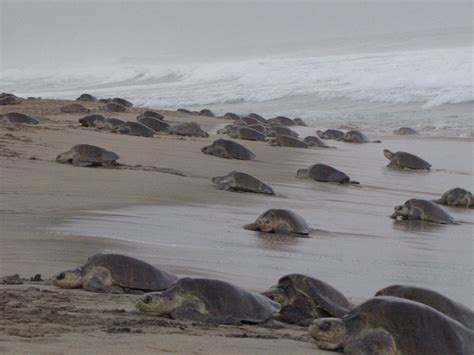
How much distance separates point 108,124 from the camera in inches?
530

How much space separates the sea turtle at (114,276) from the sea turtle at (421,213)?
382 cm

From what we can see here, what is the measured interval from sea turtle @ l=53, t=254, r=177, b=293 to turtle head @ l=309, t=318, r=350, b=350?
1.16 meters

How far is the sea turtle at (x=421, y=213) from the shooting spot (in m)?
7.73

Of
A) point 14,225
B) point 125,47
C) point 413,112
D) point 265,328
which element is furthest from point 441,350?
point 125,47

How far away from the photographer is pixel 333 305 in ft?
12.9

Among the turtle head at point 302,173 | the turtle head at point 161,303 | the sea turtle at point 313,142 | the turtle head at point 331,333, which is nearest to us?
the turtle head at point 331,333

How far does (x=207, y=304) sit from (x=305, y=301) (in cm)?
49

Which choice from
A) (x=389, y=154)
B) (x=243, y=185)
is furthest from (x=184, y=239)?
(x=389, y=154)

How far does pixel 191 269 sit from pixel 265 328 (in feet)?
4.32

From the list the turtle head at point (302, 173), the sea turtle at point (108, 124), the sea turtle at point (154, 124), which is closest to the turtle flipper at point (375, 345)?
the turtle head at point (302, 173)

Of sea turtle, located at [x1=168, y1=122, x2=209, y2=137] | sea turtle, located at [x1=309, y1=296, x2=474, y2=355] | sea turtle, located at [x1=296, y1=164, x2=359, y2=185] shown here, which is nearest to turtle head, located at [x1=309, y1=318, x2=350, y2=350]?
sea turtle, located at [x1=309, y1=296, x2=474, y2=355]

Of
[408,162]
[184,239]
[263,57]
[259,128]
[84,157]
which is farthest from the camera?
[263,57]

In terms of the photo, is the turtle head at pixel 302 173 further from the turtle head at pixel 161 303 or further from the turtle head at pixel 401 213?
the turtle head at pixel 161 303

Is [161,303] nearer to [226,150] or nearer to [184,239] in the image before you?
[184,239]
